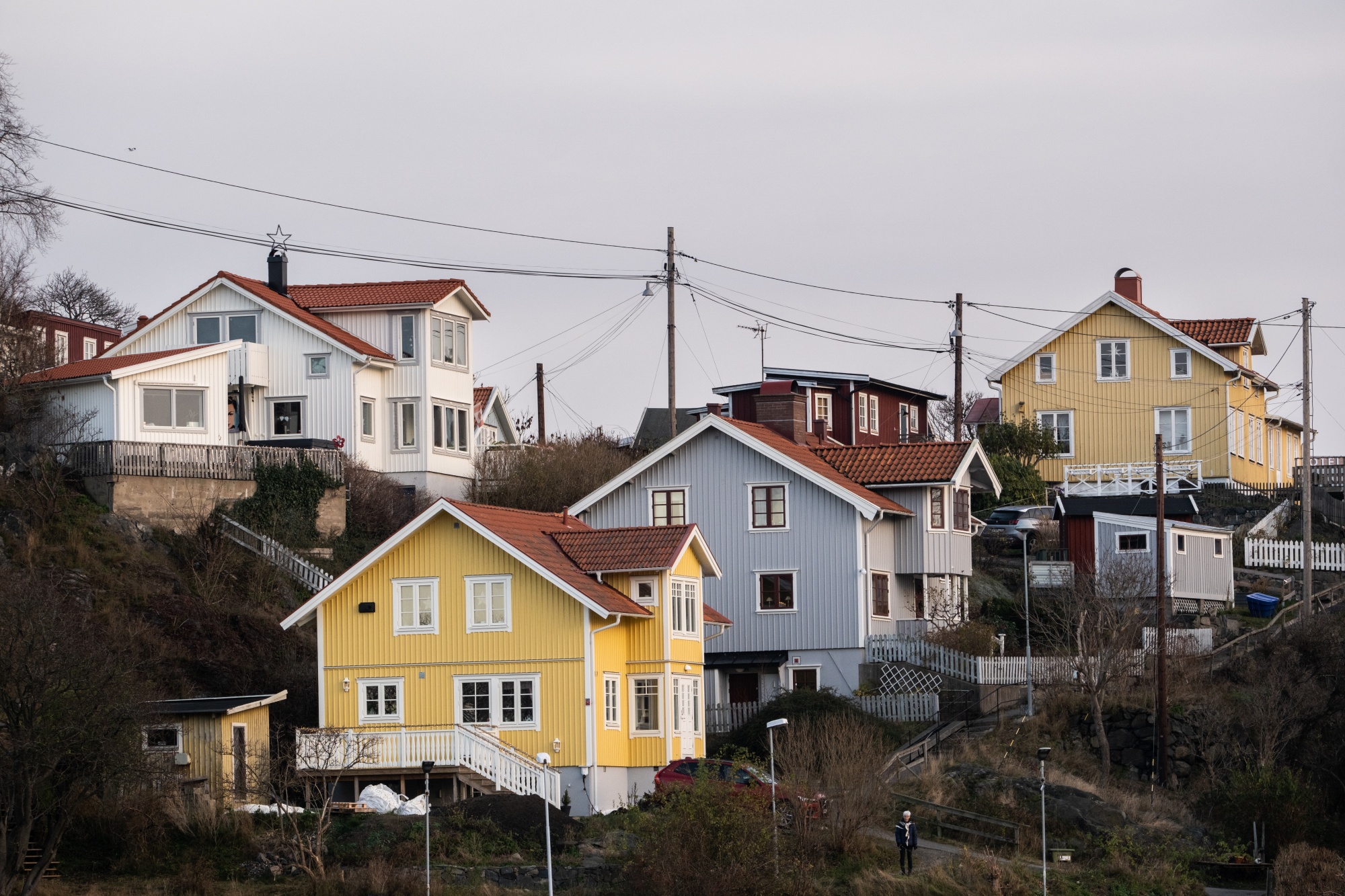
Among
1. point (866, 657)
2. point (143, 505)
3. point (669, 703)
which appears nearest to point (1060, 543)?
point (866, 657)

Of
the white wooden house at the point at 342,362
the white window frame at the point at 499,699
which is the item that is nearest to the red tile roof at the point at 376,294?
the white wooden house at the point at 342,362

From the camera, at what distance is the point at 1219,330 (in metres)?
71.4

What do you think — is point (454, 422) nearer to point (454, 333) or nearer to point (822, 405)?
point (454, 333)

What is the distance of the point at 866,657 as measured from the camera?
4775 centimetres

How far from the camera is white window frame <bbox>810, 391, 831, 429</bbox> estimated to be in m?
Answer: 61.9

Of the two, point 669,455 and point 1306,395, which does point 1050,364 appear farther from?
point 669,455

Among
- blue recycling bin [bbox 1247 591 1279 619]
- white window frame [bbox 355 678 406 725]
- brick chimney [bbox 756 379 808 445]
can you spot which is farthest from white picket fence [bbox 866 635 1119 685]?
white window frame [bbox 355 678 406 725]

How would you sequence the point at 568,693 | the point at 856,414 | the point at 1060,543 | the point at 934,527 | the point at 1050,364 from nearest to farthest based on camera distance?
the point at 568,693 < the point at 934,527 < the point at 1060,543 < the point at 856,414 < the point at 1050,364

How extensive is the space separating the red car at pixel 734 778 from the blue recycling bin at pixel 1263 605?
2291cm

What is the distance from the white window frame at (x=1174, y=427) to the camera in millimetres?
70062

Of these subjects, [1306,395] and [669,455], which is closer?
[669,455]

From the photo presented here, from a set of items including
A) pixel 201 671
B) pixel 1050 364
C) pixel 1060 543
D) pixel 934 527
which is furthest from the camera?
pixel 1050 364

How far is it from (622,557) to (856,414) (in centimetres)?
2429

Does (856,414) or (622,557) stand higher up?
(856,414)
